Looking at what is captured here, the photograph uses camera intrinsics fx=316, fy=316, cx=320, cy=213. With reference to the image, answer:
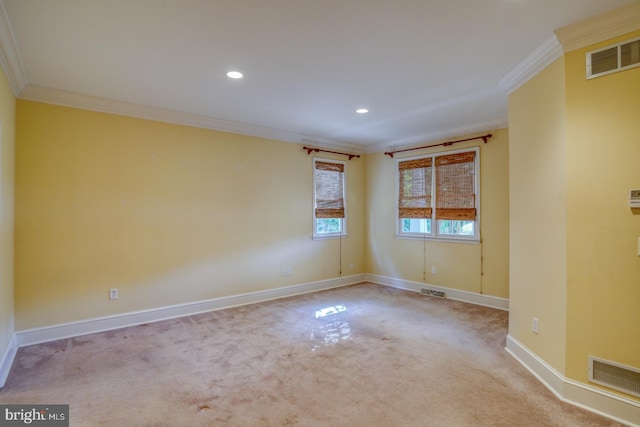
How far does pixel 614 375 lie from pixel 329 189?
4582 millimetres

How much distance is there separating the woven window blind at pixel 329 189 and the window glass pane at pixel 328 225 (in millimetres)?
103

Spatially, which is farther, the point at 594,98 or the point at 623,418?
the point at 594,98

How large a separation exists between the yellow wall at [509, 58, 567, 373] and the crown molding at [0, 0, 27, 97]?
4.02 metres

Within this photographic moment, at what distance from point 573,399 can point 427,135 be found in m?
4.16

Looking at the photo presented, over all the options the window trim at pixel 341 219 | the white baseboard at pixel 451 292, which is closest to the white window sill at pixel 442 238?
the white baseboard at pixel 451 292

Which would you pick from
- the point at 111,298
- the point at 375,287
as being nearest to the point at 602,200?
the point at 375,287

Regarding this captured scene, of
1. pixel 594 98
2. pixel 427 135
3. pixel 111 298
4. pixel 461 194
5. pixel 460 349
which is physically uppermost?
pixel 427 135

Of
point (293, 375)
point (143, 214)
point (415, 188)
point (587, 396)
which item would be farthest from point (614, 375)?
point (143, 214)

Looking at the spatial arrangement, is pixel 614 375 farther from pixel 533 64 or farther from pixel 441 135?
pixel 441 135

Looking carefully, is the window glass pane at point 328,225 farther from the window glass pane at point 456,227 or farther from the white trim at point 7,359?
the white trim at point 7,359

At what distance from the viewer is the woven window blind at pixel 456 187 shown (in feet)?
16.4

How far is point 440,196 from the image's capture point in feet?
17.5

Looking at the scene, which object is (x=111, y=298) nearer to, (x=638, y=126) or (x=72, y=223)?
(x=72, y=223)

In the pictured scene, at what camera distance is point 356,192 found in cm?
648
